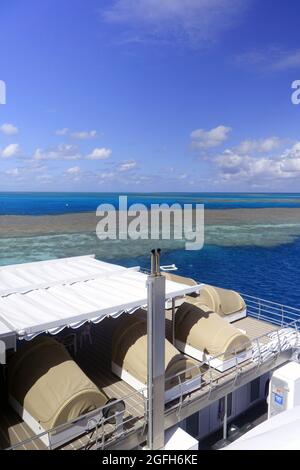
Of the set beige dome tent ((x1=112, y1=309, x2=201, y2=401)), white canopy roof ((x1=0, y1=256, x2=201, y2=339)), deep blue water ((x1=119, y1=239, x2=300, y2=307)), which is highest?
white canopy roof ((x1=0, y1=256, x2=201, y2=339))

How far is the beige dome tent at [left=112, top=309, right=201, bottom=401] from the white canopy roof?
1085mm

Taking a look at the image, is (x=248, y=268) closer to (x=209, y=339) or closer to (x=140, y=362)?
(x=209, y=339)

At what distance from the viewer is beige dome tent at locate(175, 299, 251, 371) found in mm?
12125

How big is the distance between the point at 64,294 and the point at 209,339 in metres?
5.40

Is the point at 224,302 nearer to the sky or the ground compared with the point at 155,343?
nearer to the ground

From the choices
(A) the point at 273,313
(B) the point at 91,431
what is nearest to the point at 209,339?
(A) the point at 273,313

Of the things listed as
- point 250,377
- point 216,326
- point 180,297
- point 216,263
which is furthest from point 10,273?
point 216,263

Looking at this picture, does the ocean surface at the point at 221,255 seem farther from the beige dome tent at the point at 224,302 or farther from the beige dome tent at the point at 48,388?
the beige dome tent at the point at 48,388

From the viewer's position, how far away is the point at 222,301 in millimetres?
16578

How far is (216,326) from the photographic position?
1276 cm

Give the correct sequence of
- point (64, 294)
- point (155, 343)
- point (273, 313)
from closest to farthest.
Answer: point (155, 343) → point (64, 294) → point (273, 313)

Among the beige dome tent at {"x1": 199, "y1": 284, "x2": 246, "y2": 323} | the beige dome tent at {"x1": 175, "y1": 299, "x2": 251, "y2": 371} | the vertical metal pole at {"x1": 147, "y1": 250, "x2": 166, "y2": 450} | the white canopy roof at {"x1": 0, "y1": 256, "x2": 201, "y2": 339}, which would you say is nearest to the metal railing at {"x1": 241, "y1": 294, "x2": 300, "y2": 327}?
the beige dome tent at {"x1": 199, "y1": 284, "x2": 246, "y2": 323}

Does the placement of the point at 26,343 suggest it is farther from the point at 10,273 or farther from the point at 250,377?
the point at 250,377

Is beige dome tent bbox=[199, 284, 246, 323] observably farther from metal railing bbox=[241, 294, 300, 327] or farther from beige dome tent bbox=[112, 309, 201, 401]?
beige dome tent bbox=[112, 309, 201, 401]
